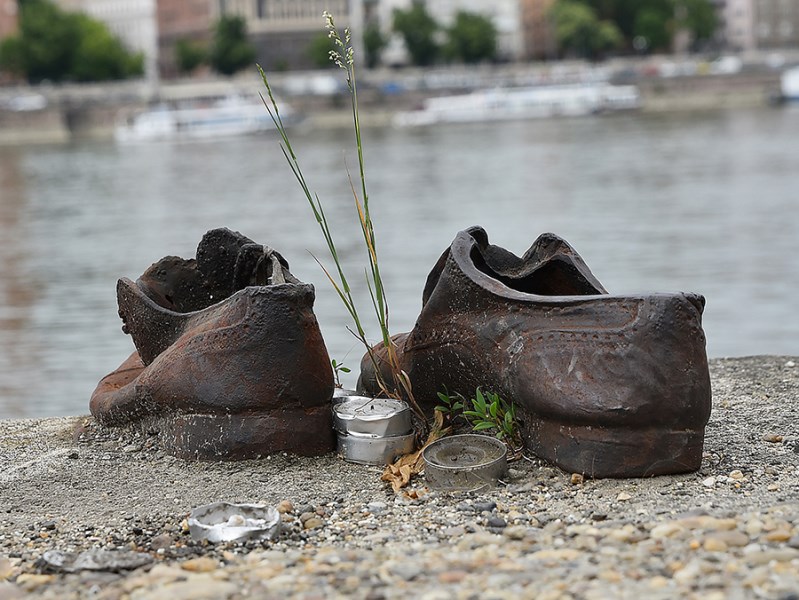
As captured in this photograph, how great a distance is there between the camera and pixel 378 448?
3971 mm

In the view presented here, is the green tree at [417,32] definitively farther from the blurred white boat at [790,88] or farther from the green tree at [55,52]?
A: the blurred white boat at [790,88]

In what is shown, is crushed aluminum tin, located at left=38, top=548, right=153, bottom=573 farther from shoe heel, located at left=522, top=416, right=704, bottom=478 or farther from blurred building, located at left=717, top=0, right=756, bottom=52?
blurred building, located at left=717, top=0, right=756, bottom=52

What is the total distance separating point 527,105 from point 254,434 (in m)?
65.6

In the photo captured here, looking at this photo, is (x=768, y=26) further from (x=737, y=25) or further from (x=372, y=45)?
(x=372, y=45)

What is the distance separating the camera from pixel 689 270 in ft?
43.1

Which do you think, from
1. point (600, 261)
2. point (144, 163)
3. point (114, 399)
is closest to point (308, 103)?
point (144, 163)

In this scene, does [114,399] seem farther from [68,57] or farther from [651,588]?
[68,57]

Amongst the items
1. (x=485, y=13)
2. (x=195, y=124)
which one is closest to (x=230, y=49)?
(x=485, y=13)

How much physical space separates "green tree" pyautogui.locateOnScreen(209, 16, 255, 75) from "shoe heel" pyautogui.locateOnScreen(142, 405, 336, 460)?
91.0 meters

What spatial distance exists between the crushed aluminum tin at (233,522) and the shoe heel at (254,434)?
57 cm

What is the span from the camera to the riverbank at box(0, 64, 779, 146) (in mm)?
69250

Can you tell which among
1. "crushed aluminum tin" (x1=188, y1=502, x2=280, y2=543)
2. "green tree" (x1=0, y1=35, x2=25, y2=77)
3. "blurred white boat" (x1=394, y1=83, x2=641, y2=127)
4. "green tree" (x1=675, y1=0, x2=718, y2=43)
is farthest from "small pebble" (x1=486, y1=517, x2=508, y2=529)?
"green tree" (x1=675, y1=0, x2=718, y2=43)

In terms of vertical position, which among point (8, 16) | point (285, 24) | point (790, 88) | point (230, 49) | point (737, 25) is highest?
point (8, 16)

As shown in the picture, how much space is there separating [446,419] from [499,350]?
0.39 meters
